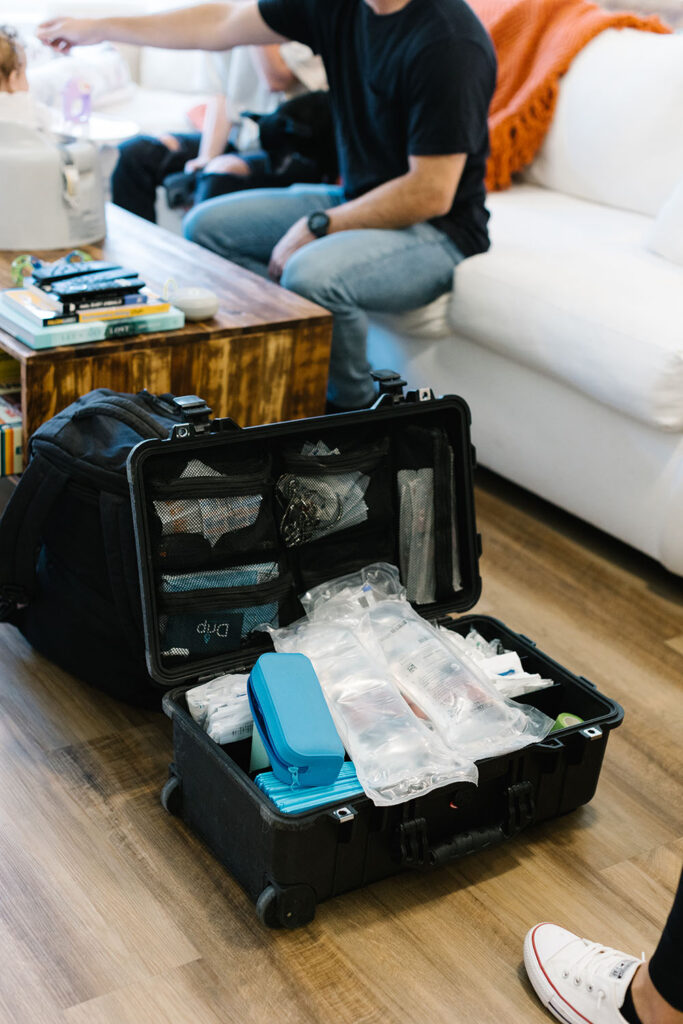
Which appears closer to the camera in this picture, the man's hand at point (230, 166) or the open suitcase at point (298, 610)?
the open suitcase at point (298, 610)

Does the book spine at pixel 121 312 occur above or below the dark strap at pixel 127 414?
above

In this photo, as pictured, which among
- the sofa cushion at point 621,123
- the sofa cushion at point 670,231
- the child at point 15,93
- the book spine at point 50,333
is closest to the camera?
the book spine at point 50,333

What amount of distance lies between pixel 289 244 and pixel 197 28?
0.54 metres

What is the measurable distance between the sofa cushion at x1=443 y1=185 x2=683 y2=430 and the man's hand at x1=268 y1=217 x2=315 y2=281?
326 mm

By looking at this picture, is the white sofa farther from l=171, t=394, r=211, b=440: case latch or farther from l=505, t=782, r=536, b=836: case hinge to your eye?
l=171, t=394, r=211, b=440: case latch

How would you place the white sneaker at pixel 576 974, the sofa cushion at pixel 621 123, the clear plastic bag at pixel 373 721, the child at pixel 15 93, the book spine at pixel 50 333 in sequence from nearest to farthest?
the white sneaker at pixel 576 974 → the clear plastic bag at pixel 373 721 → the book spine at pixel 50 333 → the child at pixel 15 93 → the sofa cushion at pixel 621 123

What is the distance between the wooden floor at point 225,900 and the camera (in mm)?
1100

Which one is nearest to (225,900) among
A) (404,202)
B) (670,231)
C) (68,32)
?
(404,202)

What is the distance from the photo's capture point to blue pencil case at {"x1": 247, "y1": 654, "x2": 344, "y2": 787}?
115 centimetres

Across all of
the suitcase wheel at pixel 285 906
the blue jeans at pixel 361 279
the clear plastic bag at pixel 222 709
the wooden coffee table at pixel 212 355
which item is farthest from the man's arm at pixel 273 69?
the suitcase wheel at pixel 285 906

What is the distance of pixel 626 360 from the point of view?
1.86 meters

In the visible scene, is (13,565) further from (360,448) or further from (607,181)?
(607,181)

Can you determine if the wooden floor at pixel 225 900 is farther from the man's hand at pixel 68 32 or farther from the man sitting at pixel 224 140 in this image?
the man sitting at pixel 224 140

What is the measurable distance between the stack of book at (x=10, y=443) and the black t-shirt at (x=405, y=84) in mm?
948
